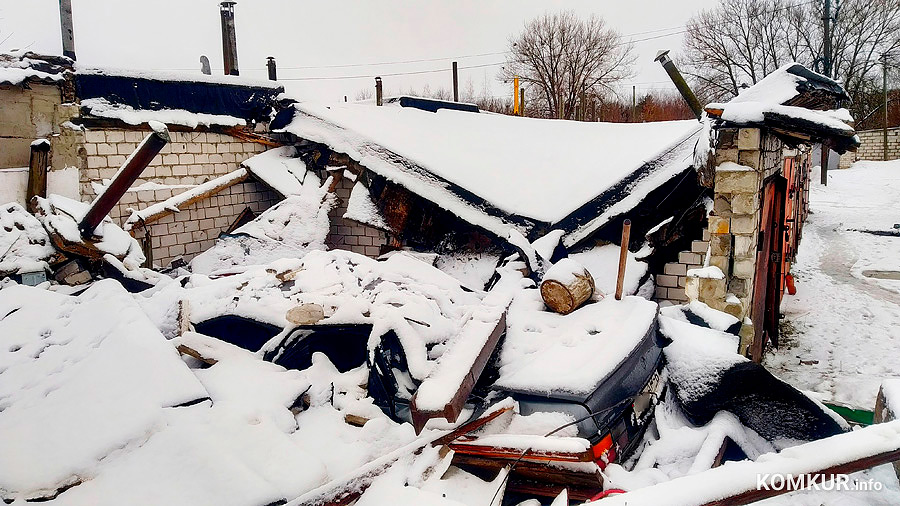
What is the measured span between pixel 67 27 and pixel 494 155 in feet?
19.3

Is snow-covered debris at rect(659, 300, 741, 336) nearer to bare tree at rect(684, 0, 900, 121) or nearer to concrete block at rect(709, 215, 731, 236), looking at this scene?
concrete block at rect(709, 215, 731, 236)

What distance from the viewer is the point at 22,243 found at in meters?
5.29

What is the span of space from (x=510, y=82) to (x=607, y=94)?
193 inches

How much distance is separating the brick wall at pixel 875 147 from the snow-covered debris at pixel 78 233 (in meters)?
32.3

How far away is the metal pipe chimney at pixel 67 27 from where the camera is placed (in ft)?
22.6

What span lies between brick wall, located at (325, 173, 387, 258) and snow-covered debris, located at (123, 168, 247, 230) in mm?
1509

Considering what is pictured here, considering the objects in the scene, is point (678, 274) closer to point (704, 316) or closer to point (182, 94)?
point (704, 316)

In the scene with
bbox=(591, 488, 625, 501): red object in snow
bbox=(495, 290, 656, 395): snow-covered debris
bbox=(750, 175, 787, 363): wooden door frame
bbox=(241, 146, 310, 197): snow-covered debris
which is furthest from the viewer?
bbox=(241, 146, 310, 197): snow-covered debris

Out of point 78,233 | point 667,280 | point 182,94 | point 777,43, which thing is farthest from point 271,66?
point 777,43

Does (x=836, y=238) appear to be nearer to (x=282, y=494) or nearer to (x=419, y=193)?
(x=419, y=193)

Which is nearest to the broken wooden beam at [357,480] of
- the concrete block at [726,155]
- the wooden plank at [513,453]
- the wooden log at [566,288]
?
the wooden plank at [513,453]

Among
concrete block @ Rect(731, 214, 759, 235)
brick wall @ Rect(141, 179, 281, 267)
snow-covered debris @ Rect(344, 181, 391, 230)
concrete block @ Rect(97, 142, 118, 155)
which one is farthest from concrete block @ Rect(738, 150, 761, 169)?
concrete block @ Rect(97, 142, 118, 155)

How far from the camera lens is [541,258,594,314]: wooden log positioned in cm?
432

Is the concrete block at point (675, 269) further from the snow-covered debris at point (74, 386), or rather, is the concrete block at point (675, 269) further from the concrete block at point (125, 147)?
the concrete block at point (125, 147)
